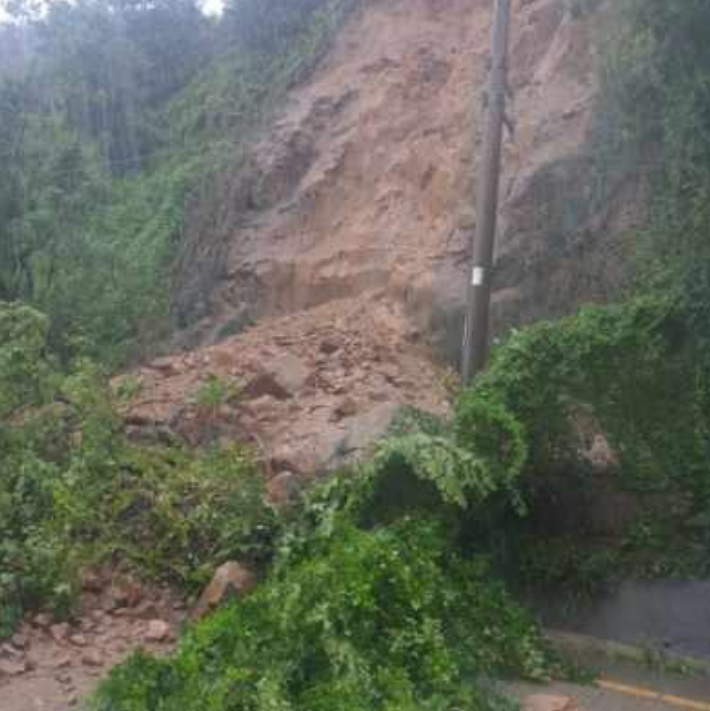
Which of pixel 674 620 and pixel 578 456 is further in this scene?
pixel 578 456

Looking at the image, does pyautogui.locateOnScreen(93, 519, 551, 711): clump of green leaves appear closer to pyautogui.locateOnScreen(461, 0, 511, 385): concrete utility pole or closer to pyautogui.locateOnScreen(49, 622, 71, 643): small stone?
pyautogui.locateOnScreen(49, 622, 71, 643): small stone

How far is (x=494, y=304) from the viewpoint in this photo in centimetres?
1504

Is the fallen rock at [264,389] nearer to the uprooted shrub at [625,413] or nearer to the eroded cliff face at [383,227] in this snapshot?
the eroded cliff face at [383,227]

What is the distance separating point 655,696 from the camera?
8406mm

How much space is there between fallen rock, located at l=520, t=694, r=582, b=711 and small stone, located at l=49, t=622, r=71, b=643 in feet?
13.3

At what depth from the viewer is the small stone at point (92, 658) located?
9320mm

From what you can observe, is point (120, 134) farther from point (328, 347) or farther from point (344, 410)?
point (344, 410)

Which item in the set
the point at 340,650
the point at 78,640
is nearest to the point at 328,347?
the point at 78,640

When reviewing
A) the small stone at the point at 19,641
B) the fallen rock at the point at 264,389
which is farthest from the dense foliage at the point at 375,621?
the fallen rock at the point at 264,389

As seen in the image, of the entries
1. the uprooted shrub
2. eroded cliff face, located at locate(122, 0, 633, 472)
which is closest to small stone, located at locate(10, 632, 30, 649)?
eroded cliff face, located at locate(122, 0, 633, 472)

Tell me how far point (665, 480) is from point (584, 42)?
892 centimetres

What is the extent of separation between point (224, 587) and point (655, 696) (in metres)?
3.65

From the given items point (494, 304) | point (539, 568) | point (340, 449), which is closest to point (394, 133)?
point (494, 304)

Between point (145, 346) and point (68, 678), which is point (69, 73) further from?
point (68, 678)
